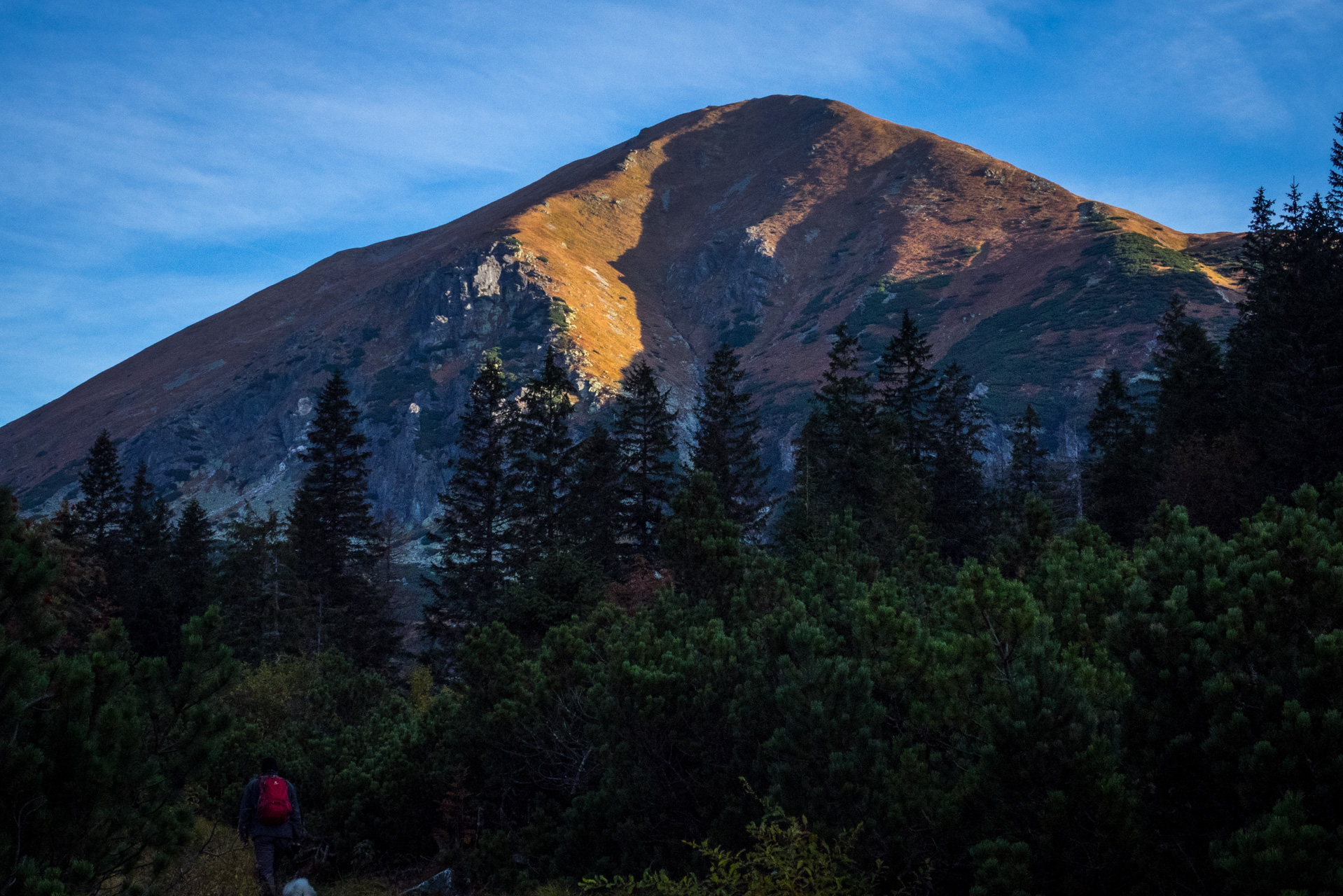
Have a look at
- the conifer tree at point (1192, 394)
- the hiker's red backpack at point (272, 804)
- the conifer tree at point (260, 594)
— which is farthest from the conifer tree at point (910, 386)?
the hiker's red backpack at point (272, 804)

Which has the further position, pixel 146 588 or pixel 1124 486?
pixel 1124 486

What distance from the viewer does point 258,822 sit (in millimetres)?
9523

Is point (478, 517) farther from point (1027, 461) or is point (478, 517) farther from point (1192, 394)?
point (1027, 461)

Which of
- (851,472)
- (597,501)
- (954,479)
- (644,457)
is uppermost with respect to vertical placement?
(644,457)

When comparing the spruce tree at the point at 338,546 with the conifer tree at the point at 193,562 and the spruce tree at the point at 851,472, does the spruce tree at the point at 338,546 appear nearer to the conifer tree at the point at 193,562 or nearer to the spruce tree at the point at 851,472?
the conifer tree at the point at 193,562

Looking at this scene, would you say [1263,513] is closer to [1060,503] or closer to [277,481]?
[1060,503]

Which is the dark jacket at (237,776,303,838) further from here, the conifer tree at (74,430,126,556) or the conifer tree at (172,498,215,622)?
the conifer tree at (74,430,126,556)

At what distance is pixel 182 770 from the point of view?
630cm

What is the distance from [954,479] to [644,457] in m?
17.5

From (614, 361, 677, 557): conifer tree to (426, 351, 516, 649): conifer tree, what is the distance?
5035mm

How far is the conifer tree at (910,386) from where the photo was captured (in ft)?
130

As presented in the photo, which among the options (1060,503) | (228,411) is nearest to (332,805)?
(1060,503)

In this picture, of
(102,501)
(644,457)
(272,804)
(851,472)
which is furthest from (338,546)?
(272,804)

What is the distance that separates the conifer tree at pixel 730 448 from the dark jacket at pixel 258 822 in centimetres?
2487
